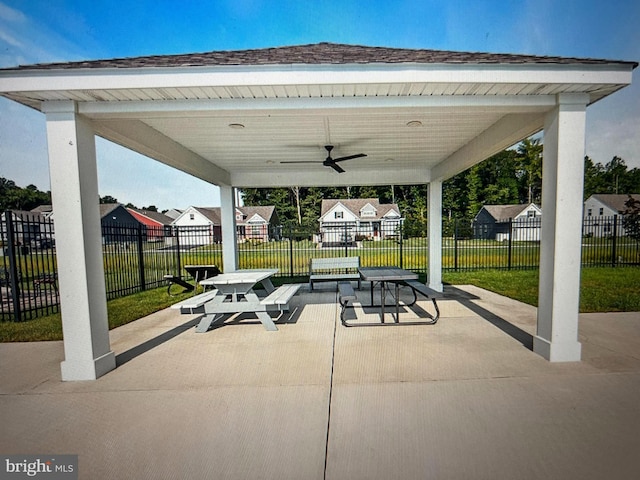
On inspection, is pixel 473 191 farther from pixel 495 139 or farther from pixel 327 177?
pixel 495 139

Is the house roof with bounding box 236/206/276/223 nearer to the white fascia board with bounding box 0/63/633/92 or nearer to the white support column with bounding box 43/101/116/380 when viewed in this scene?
the white support column with bounding box 43/101/116/380

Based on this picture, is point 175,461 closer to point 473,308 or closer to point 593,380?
point 593,380

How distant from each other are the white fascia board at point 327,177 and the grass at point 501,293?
3.53m

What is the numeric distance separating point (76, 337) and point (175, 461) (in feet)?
7.20

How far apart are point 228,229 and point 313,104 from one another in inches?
219

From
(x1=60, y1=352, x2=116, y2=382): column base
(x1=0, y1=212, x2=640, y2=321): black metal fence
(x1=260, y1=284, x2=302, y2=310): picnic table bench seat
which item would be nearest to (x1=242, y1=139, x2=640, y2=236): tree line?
(x1=0, y1=212, x2=640, y2=321): black metal fence

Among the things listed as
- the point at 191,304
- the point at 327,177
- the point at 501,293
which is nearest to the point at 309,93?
the point at 191,304

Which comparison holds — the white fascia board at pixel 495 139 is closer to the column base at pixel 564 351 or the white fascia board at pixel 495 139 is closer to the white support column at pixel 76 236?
the column base at pixel 564 351

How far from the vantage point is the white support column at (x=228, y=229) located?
8141 mm

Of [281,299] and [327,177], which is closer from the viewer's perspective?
[281,299]

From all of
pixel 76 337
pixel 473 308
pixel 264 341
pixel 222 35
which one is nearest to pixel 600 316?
pixel 473 308

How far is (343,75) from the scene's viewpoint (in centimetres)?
308

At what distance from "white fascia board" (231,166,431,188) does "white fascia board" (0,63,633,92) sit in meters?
4.98

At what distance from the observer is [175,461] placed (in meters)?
2.11
